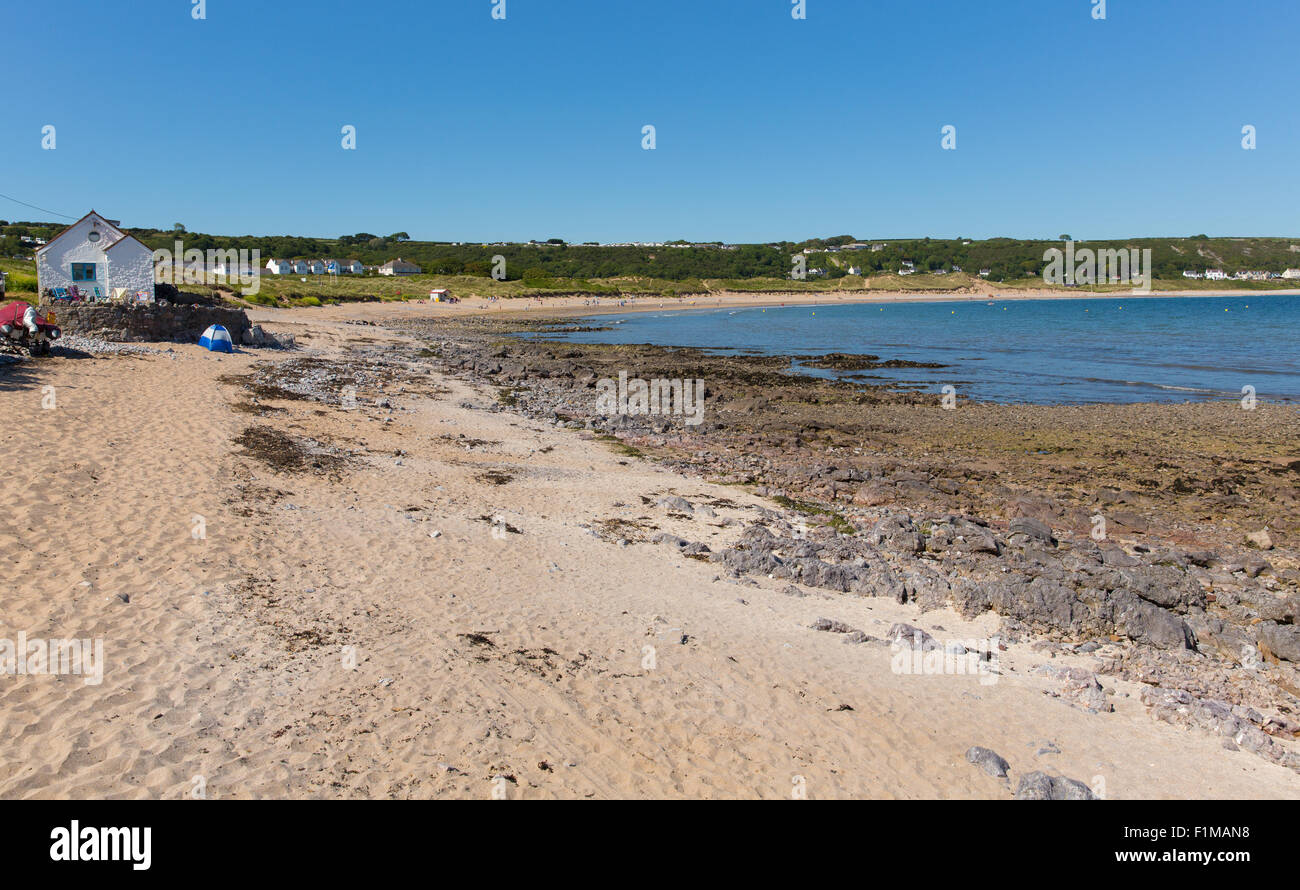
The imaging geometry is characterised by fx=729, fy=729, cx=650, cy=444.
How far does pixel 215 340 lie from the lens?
96.0 ft

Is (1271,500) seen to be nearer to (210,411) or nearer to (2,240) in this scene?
(210,411)

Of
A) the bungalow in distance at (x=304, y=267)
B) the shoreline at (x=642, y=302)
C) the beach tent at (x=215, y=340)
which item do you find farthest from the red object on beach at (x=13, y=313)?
the bungalow in distance at (x=304, y=267)

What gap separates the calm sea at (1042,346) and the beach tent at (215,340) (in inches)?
1014

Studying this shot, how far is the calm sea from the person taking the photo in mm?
31783

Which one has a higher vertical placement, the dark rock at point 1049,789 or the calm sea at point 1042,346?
the calm sea at point 1042,346

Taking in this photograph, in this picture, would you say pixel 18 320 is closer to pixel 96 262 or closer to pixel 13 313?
pixel 13 313

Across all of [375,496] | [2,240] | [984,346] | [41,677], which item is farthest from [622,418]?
[2,240]

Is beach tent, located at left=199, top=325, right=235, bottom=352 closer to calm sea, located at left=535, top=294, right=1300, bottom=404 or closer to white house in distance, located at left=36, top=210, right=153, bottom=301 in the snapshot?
white house in distance, located at left=36, top=210, right=153, bottom=301

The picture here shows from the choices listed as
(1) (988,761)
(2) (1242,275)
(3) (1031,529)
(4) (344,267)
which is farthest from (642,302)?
(2) (1242,275)

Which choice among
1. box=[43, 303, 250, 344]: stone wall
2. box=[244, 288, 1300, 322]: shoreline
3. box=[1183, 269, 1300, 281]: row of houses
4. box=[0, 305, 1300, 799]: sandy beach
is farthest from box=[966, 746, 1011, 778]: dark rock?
box=[1183, 269, 1300, 281]: row of houses

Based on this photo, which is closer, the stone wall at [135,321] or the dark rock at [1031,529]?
the dark rock at [1031,529]

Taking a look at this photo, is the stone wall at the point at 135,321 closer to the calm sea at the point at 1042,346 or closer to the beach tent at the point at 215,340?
the beach tent at the point at 215,340

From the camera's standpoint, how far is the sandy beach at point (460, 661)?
579 centimetres

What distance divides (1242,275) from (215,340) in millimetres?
214522
